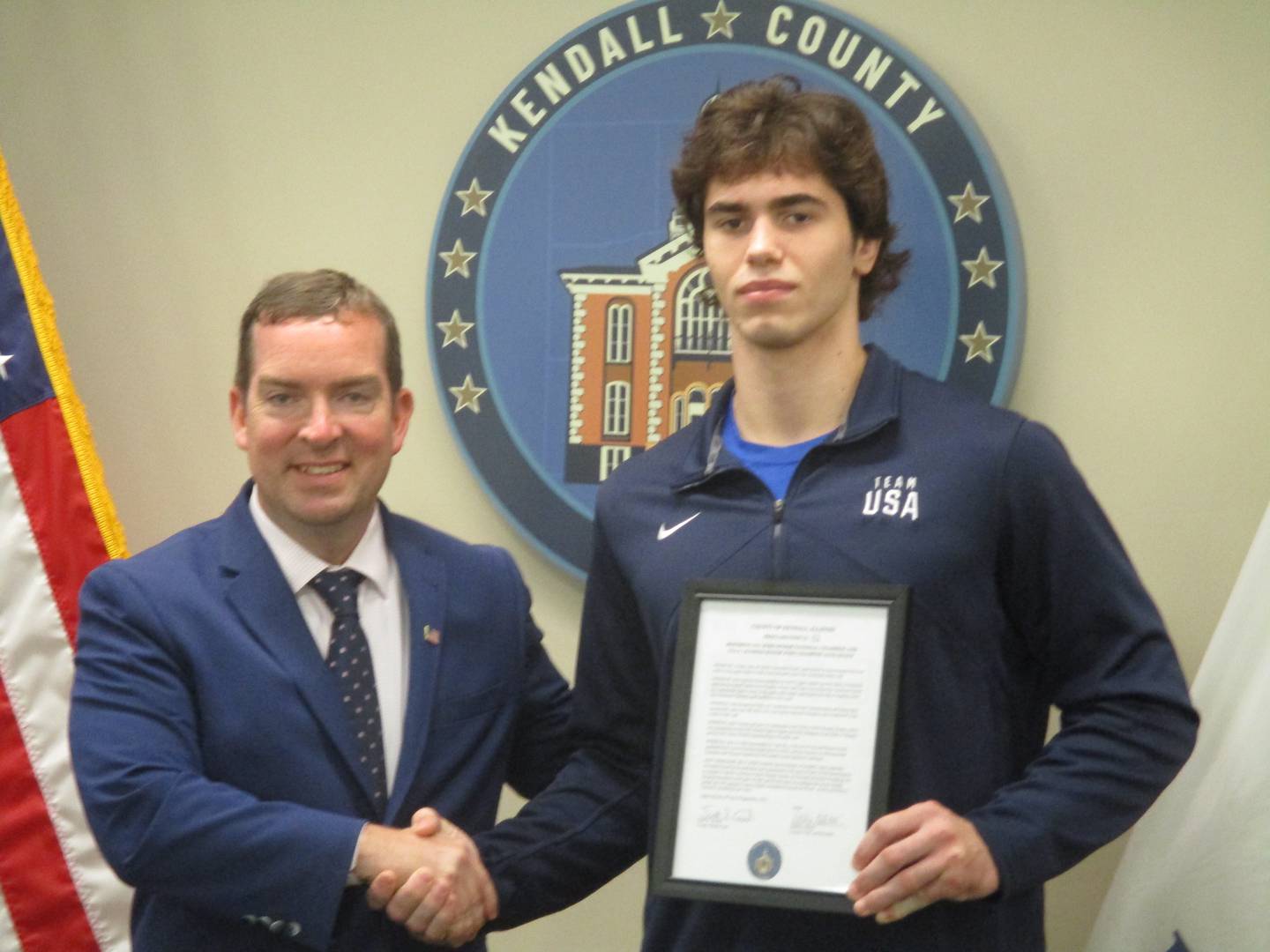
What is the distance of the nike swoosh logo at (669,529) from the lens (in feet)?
5.57

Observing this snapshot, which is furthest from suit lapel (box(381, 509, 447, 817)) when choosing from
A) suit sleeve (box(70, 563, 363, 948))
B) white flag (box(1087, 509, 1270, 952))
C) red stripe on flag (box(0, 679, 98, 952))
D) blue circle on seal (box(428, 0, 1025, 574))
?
white flag (box(1087, 509, 1270, 952))

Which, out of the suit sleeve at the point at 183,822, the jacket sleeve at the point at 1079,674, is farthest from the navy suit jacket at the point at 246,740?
the jacket sleeve at the point at 1079,674

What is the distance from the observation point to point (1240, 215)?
2199 mm

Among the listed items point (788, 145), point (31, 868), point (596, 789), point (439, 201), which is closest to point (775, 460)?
point (788, 145)

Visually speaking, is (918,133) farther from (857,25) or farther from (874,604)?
(874,604)

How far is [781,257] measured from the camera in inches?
64.0

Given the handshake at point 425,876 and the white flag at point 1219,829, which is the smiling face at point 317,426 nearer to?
the handshake at point 425,876

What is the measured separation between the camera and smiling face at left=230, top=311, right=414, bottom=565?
179 centimetres

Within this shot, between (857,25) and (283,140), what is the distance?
3.30 feet

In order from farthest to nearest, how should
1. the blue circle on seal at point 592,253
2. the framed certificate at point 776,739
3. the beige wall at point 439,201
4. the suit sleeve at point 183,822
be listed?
the blue circle on seal at point 592,253
the beige wall at point 439,201
the suit sleeve at point 183,822
the framed certificate at point 776,739

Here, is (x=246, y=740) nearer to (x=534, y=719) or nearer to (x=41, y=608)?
(x=534, y=719)

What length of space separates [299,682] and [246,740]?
0.28 ft

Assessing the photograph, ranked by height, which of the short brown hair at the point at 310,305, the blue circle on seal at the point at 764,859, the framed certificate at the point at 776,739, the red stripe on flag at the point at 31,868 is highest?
the short brown hair at the point at 310,305

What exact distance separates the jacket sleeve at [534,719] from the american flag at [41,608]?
74 cm
